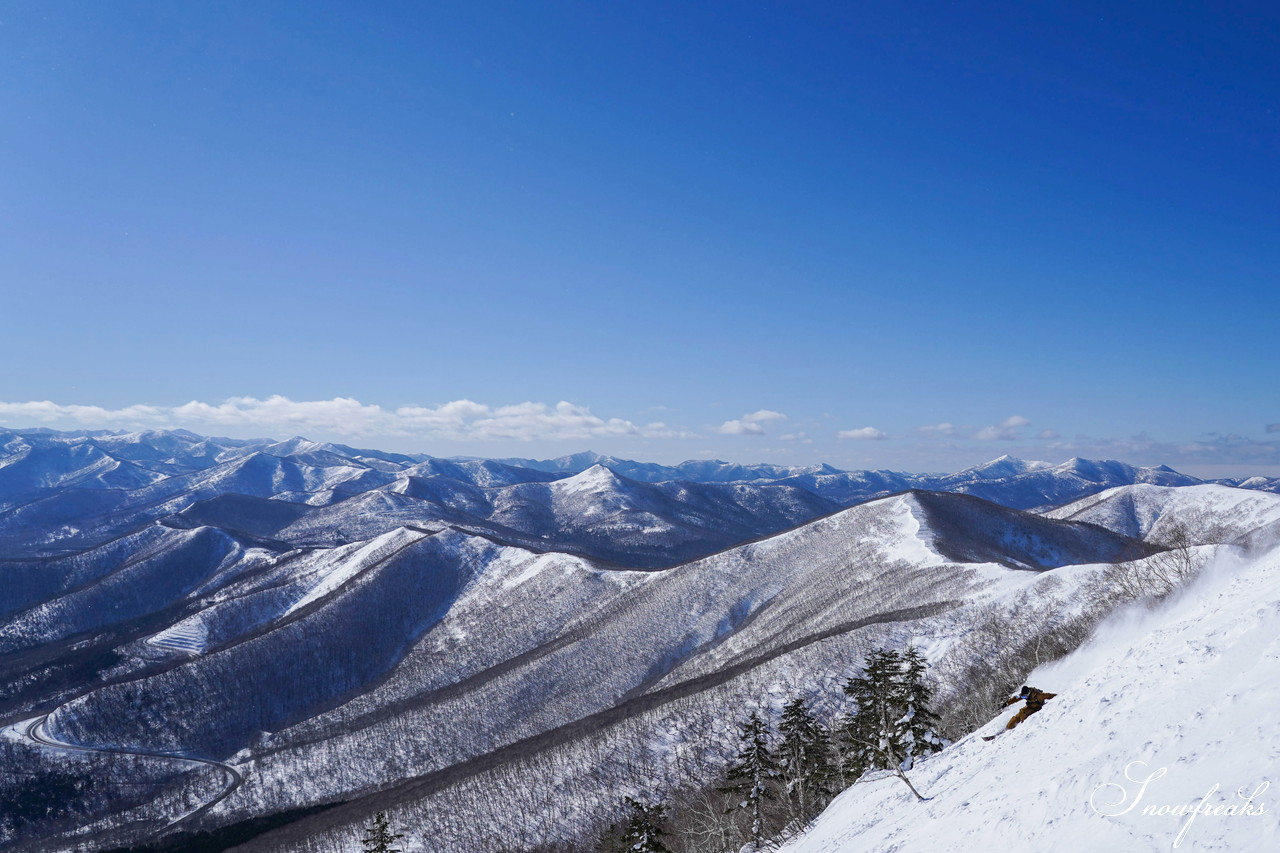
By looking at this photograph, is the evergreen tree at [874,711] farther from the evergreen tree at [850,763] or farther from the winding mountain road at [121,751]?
the winding mountain road at [121,751]

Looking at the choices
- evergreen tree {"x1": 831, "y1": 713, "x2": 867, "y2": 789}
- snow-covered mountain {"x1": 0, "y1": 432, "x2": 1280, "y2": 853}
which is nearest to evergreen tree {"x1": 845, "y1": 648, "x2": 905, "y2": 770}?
evergreen tree {"x1": 831, "y1": 713, "x2": 867, "y2": 789}

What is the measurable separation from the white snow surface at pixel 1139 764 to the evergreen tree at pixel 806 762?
40.5 ft

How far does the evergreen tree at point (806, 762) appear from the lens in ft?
120

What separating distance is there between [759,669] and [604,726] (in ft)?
65.3

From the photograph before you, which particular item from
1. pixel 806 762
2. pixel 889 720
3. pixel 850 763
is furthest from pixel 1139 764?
pixel 806 762

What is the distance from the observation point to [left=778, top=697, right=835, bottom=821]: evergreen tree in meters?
36.6

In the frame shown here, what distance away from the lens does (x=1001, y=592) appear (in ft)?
256

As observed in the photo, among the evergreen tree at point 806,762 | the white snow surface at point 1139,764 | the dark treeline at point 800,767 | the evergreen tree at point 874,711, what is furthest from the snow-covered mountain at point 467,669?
the white snow surface at point 1139,764

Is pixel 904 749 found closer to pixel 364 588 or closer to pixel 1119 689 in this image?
pixel 1119 689

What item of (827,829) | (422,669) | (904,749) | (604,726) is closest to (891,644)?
(604,726)

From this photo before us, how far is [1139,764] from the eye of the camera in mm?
15023

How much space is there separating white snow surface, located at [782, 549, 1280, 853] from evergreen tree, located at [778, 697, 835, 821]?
40.5 ft

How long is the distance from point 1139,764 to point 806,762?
1095 inches

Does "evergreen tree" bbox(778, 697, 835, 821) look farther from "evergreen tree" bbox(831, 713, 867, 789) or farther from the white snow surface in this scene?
the white snow surface
